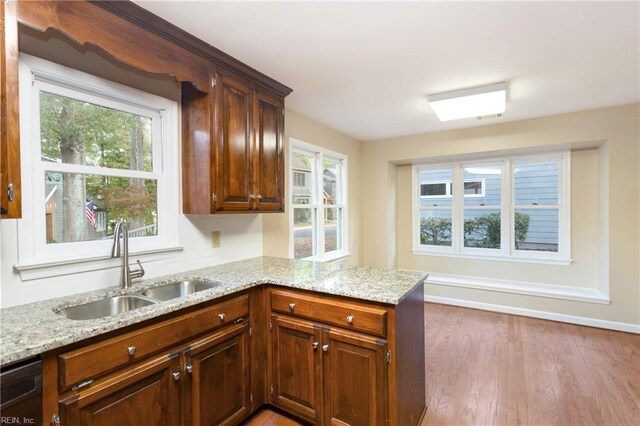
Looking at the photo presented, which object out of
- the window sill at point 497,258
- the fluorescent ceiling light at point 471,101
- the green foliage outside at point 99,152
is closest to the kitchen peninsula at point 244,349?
the green foliage outside at point 99,152

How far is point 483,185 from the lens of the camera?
435 cm

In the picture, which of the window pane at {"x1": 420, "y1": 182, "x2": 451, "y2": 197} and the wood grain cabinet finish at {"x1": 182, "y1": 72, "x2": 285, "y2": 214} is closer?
the wood grain cabinet finish at {"x1": 182, "y1": 72, "x2": 285, "y2": 214}

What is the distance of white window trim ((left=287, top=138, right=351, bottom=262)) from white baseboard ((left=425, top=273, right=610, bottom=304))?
1.46 m

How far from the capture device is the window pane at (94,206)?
1.69 meters

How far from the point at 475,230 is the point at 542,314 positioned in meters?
1.29

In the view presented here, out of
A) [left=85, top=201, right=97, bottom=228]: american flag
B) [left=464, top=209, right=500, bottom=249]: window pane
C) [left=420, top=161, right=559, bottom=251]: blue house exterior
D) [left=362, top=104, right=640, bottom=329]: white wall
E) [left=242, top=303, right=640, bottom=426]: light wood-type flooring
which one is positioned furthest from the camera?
[left=464, top=209, right=500, bottom=249]: window pane

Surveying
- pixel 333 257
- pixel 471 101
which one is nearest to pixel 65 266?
pixel 333 257

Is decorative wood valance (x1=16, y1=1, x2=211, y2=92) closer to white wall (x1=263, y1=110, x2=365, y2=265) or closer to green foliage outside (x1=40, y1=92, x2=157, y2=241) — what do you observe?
green foliage outside (x1=40, y1=92, x2=157, y2=241)

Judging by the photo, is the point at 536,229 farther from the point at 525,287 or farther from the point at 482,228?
the point at 525,287

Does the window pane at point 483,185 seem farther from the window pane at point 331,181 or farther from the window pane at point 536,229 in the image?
the window pane at point 331,181

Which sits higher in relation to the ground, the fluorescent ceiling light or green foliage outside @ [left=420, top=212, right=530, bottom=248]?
the fluorescent ceiling light

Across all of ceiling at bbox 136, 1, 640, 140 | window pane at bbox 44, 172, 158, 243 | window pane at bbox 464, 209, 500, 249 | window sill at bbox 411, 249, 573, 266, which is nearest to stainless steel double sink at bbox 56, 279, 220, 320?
window pane at bbox 44, 172, 158, 243

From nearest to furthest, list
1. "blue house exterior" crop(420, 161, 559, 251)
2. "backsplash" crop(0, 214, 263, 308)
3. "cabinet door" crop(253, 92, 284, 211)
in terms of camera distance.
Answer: "backsplash" crop(0, 214, 263, 308) → "cabinet door" crop(253, 92, 284, 211) → "blue house exterior" crop(420, 161, 559, 251)

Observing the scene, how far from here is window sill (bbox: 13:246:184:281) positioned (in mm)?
1529
